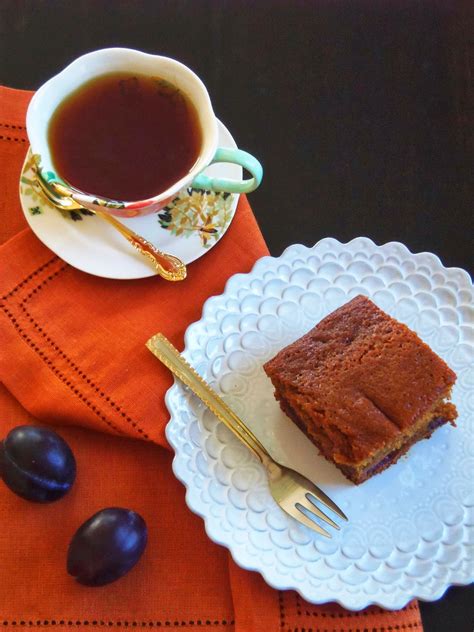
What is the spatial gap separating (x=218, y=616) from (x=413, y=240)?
945mm

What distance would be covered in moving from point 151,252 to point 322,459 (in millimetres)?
555

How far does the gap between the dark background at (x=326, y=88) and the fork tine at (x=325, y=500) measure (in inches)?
22.3

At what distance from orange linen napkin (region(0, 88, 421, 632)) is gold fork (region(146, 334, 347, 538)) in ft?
0.15

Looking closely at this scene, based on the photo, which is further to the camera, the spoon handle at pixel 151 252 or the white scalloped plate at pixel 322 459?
the spoon handle at pixel 151 252

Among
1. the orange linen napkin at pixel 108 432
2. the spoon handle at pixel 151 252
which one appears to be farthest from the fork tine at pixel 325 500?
the spoon handle at pixel 151 252

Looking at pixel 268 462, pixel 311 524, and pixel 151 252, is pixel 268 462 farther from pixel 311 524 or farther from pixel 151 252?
pixel 151 252

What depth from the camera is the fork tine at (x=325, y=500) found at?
128cm

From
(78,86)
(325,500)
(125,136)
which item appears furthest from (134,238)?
(325,500)

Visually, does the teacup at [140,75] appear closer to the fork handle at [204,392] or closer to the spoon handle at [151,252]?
the spoon handle at [151,252]

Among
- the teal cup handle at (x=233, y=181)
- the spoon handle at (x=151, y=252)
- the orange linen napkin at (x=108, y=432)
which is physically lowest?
the orange linen napkin at (x=108, y=432)

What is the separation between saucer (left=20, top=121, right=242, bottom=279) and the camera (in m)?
1.39

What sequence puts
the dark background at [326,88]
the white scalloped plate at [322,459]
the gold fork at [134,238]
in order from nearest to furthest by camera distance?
the white scalloped plate at [322,459], the gold fork at [134,238], the dark background at [326,88]

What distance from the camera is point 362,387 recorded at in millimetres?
1280

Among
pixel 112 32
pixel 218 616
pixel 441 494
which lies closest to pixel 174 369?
pixel 218 616
